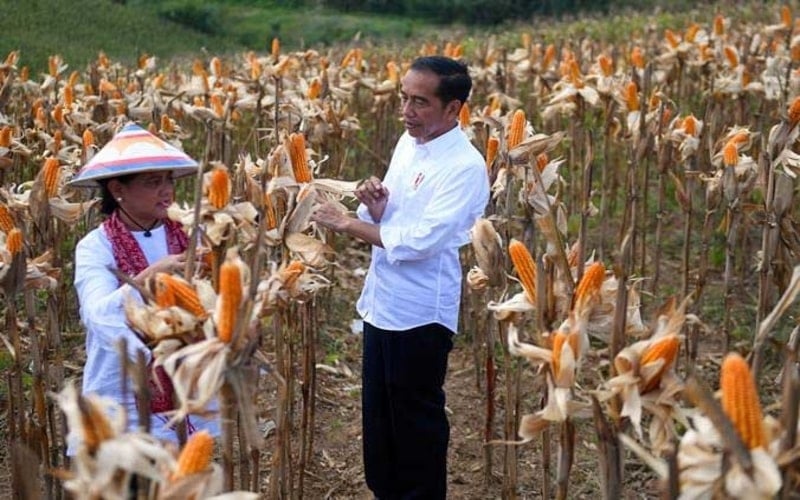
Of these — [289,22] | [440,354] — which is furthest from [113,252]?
[289,22]

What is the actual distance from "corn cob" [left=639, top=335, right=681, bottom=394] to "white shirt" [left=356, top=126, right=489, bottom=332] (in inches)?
44.5

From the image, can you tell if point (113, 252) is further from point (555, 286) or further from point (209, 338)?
point (555, 286)

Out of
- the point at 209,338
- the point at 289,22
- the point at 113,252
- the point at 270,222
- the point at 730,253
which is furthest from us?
the point at 289,22

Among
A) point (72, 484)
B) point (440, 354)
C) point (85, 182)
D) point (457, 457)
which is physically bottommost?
point (457, 457)

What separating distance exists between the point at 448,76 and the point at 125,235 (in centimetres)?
121

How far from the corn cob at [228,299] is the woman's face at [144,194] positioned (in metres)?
0.69

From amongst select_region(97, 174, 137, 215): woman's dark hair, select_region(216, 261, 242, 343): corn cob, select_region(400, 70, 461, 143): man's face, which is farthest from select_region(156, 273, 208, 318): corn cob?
select_region(400, 70, 461, 143): man's face

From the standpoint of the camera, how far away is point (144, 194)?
2.46 metres

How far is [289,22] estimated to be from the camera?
2956 centimetres

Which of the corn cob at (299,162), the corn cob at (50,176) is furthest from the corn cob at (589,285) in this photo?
the corn cob at (50,176)

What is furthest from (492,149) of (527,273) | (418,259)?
(527,273)

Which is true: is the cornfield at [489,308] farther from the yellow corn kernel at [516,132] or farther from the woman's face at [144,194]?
the woman's face at [144,194]

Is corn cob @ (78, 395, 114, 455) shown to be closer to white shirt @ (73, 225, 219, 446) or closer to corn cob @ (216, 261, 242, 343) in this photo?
corn cob @ (216, 261, 242, 343)

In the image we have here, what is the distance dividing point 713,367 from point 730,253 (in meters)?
1.19
